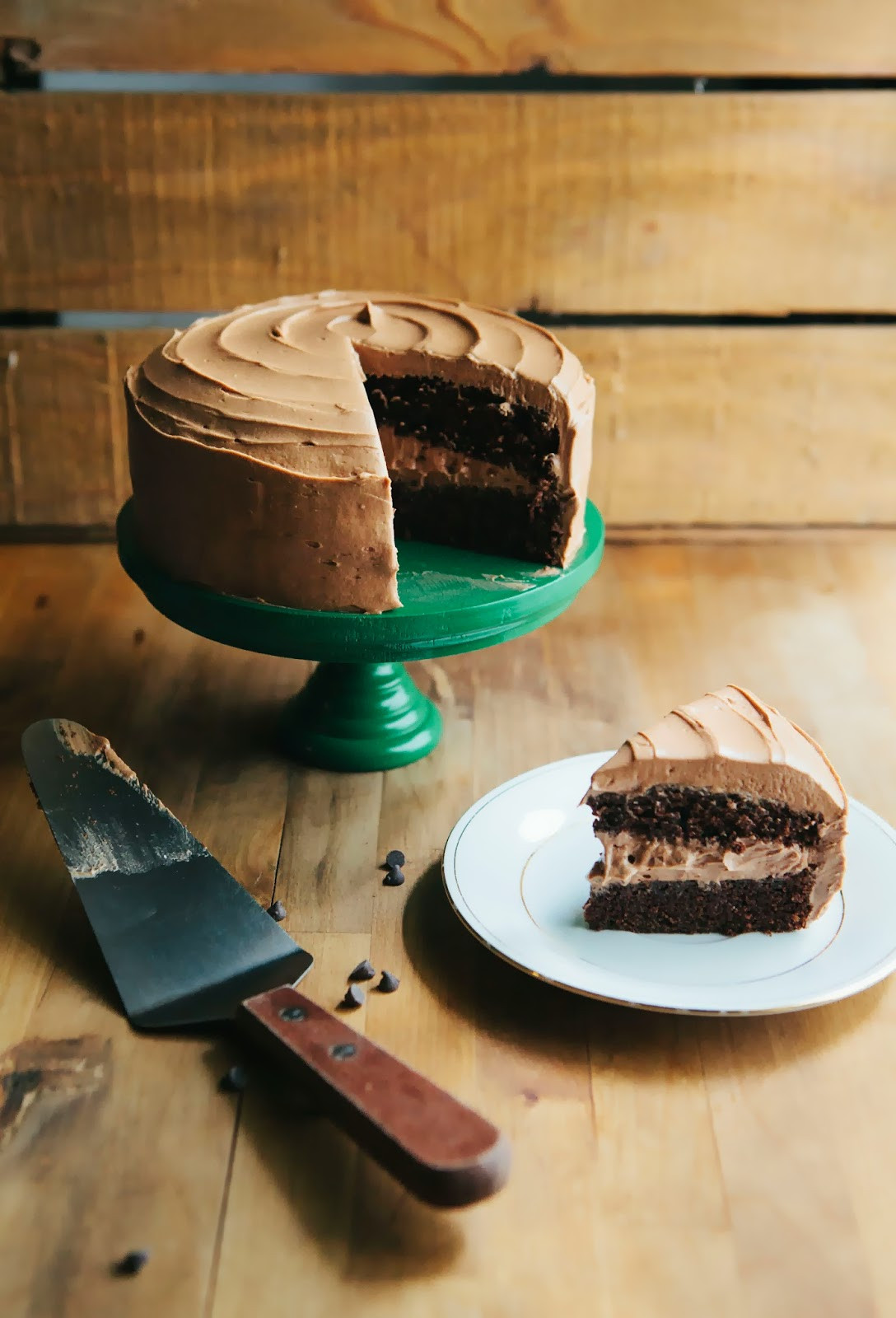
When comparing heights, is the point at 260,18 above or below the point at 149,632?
above

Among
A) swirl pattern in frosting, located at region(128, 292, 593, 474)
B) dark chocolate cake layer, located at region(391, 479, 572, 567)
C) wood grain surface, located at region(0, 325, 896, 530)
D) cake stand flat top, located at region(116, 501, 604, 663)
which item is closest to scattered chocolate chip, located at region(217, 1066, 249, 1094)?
cake stand flat top, located at region(116, 501, 604, 663)

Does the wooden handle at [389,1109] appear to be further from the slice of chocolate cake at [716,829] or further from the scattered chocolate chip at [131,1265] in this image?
the slice of chocolate cake at [716,829]

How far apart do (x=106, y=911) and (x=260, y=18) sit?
138cm

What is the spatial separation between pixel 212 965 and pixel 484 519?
737mm

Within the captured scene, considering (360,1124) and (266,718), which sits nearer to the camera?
(360,1124)

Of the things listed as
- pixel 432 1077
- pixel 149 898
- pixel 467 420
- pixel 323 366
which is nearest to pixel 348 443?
pixel 323 366

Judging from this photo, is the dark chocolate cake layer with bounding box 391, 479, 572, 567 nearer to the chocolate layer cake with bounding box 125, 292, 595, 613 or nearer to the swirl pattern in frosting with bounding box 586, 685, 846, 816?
the chocolate layer cake with bounding box 125, 292, 595, 613

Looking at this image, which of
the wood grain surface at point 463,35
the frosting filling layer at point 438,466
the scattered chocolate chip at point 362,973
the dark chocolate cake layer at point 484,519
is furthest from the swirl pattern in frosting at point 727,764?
the wood grain surface at point 463,35

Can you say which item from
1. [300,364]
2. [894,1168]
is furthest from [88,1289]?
[300,364]

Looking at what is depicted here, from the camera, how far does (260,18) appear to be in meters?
2.04

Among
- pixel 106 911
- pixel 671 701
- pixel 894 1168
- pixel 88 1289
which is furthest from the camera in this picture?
pixel 671 701

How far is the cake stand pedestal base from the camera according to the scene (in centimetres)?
171

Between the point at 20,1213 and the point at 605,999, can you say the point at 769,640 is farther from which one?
the point at 20,1213

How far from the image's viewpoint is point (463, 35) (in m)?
2.06
